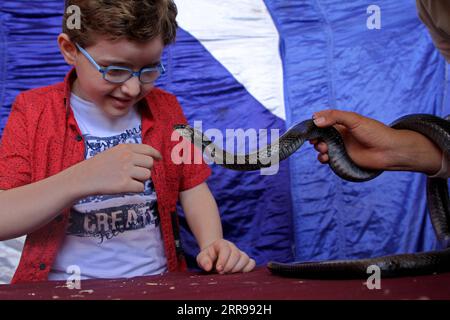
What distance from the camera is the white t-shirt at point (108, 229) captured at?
1482mm

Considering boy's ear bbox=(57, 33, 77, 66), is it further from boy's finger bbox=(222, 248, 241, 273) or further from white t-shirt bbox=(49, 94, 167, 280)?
boy's finger bbox=(222, 248, 241, 273)

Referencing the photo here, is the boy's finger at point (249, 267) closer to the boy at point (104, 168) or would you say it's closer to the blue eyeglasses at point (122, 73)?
the boy at point (104, 168)

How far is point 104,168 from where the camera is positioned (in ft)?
3.88

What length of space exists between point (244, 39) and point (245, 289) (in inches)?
52.6

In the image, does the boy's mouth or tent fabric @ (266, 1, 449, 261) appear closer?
the boy's mouth

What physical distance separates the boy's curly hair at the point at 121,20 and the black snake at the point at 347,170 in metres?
0.24

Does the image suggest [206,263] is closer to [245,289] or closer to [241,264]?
[241,264]

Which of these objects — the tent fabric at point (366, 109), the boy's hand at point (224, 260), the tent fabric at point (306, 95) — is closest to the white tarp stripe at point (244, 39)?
the tent fabric at point (306, 95)

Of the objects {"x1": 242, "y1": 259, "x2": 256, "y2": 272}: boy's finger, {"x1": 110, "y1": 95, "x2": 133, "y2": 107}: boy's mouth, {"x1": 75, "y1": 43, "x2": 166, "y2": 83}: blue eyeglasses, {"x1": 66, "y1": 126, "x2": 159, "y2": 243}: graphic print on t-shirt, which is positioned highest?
{"x1": 75, "y1": 43, "x2": 166, "y2": 83}: blue eyeglasses

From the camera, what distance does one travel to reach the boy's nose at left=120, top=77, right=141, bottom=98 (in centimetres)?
134

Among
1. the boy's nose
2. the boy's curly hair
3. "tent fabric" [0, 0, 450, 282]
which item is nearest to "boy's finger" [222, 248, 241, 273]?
the boy's nose

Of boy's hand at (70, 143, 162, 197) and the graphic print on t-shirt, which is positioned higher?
boy's hand at (70, 143, 162, 197)

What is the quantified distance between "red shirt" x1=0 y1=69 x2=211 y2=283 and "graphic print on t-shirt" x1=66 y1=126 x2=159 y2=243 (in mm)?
32
